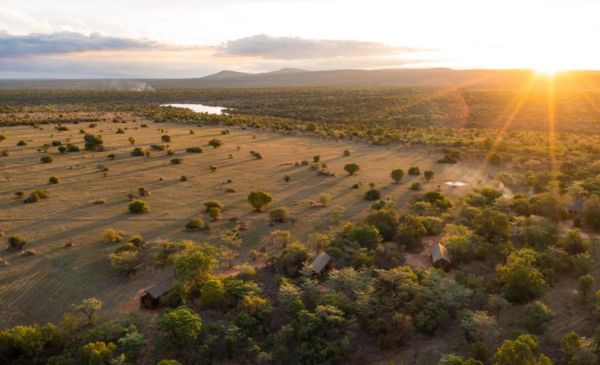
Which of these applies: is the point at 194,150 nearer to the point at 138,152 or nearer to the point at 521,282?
the point at 138,152

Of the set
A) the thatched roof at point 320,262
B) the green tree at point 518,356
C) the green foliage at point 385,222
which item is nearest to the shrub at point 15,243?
the thatched roof at point 320,262

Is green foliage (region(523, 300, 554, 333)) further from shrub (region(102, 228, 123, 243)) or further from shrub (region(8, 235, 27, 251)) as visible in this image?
shrub (region(8, 235, 27, 251))

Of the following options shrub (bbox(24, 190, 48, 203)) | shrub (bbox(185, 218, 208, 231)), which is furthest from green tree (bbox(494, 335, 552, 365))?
shrub (bbox(24, 190, 48, 203))

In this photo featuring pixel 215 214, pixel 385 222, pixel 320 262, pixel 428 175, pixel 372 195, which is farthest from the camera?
pixel 428 175

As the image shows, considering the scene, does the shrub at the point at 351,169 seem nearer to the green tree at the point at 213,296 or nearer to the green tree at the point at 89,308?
the green tree at the point at 213,296

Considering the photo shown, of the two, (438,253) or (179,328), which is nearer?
(179,328)

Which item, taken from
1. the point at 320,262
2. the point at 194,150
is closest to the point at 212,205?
the point at 320,262

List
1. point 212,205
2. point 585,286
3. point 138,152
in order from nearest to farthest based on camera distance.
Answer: point 585,286 < point 212,205 < point 138,152
